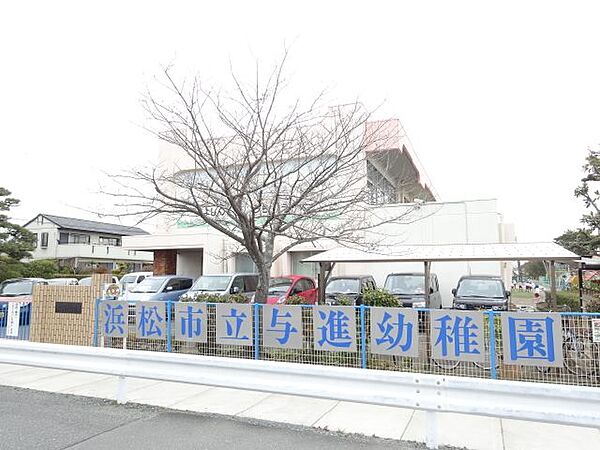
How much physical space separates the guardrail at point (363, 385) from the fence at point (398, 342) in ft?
7.54

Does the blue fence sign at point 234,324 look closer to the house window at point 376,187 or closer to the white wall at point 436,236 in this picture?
the house window at point 376,187

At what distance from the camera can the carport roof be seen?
31.9 ft

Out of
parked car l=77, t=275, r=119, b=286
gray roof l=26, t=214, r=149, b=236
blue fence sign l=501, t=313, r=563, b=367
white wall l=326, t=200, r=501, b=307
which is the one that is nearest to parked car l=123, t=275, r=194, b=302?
parked car l=77, t=275, r=119, b=286

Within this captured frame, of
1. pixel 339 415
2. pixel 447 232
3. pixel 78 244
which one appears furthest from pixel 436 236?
pixel 78 244

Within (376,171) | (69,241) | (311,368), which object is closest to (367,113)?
(376,171)

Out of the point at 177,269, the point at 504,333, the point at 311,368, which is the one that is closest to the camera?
the point at 311,368

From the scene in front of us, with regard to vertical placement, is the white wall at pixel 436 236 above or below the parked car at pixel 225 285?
above

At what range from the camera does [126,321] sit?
855 centimetres

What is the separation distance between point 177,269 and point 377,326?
1692 cm

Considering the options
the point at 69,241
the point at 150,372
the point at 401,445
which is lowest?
the point at 401,445

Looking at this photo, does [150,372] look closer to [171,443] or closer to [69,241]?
[171,443]

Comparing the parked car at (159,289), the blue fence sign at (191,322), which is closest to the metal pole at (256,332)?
the blue fence sign at (191,322)

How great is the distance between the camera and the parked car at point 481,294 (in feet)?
37.1

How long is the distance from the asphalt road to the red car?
661 centimetres
